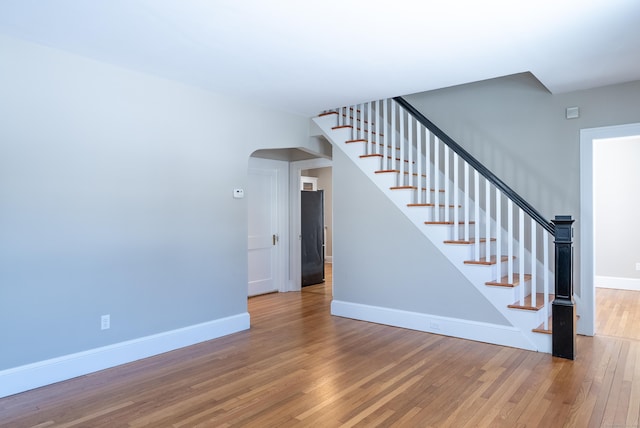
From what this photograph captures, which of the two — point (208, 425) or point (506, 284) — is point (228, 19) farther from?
point (506, 284)

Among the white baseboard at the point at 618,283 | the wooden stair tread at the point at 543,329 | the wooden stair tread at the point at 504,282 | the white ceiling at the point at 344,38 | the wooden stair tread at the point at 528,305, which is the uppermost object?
the white ceiling at the point at 344,38

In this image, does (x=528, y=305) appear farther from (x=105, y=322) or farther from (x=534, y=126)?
(x=105, y=322)

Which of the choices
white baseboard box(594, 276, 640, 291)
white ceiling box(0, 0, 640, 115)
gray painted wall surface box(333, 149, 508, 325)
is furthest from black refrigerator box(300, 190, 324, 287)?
white baseboard box(594, 276, 640, 291)

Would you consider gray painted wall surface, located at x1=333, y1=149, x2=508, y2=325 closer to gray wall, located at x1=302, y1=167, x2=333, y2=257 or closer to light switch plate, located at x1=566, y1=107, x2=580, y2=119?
light switch plate, located at x1=566, y1=107, x2=580, y2=119

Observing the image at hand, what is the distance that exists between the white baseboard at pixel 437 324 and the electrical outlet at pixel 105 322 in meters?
2.59

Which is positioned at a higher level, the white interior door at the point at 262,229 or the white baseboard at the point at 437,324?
the white interior door at the point at 262,229

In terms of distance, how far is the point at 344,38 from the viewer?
294cm

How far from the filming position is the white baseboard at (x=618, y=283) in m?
6.35

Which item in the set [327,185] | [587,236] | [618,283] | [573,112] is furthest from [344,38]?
[327,185]

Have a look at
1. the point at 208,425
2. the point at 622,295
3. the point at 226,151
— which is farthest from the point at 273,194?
the point at 622,295

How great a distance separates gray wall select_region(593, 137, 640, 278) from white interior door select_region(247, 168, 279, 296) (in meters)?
5.03

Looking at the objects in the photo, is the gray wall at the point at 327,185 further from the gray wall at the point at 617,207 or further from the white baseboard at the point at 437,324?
the gray wall at the point at 617,207

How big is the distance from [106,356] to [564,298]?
3.90 m

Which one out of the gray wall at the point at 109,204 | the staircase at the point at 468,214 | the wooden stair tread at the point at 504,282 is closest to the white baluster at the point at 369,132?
the staircase at the point at 468,214
